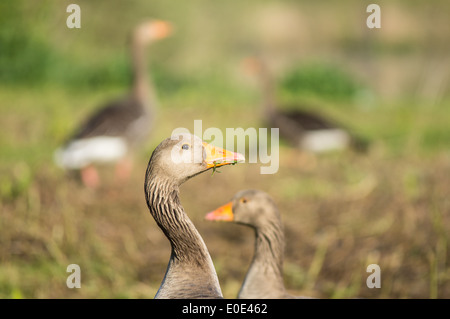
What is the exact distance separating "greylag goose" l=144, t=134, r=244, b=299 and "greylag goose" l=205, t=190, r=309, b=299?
853 mm

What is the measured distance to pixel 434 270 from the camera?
406 centimetres

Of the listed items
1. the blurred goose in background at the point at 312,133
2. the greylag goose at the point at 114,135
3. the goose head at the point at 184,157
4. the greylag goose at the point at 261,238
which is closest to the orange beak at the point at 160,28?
the greylag goose at the point at 114,135

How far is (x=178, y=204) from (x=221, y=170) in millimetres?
4755

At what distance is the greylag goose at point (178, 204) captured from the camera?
108 inches

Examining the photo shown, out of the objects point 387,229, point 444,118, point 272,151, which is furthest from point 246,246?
point 444,118

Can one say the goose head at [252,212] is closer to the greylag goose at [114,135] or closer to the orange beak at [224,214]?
the orange beak at [224,214]

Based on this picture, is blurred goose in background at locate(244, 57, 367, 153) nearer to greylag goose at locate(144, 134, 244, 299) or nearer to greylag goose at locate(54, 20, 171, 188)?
greylag goose at locate(54, 20, 171, 188)

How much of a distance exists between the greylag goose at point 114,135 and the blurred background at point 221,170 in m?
0.26

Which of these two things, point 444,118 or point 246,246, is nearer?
point 246,246

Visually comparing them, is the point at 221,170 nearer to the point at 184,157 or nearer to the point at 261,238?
the point at 261,238

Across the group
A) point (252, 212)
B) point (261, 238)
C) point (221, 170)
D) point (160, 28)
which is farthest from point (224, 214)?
point (160, 28)

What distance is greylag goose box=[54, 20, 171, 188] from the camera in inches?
278

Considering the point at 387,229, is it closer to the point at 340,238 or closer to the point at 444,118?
the point at 340,238

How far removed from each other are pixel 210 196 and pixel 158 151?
4.01 m
